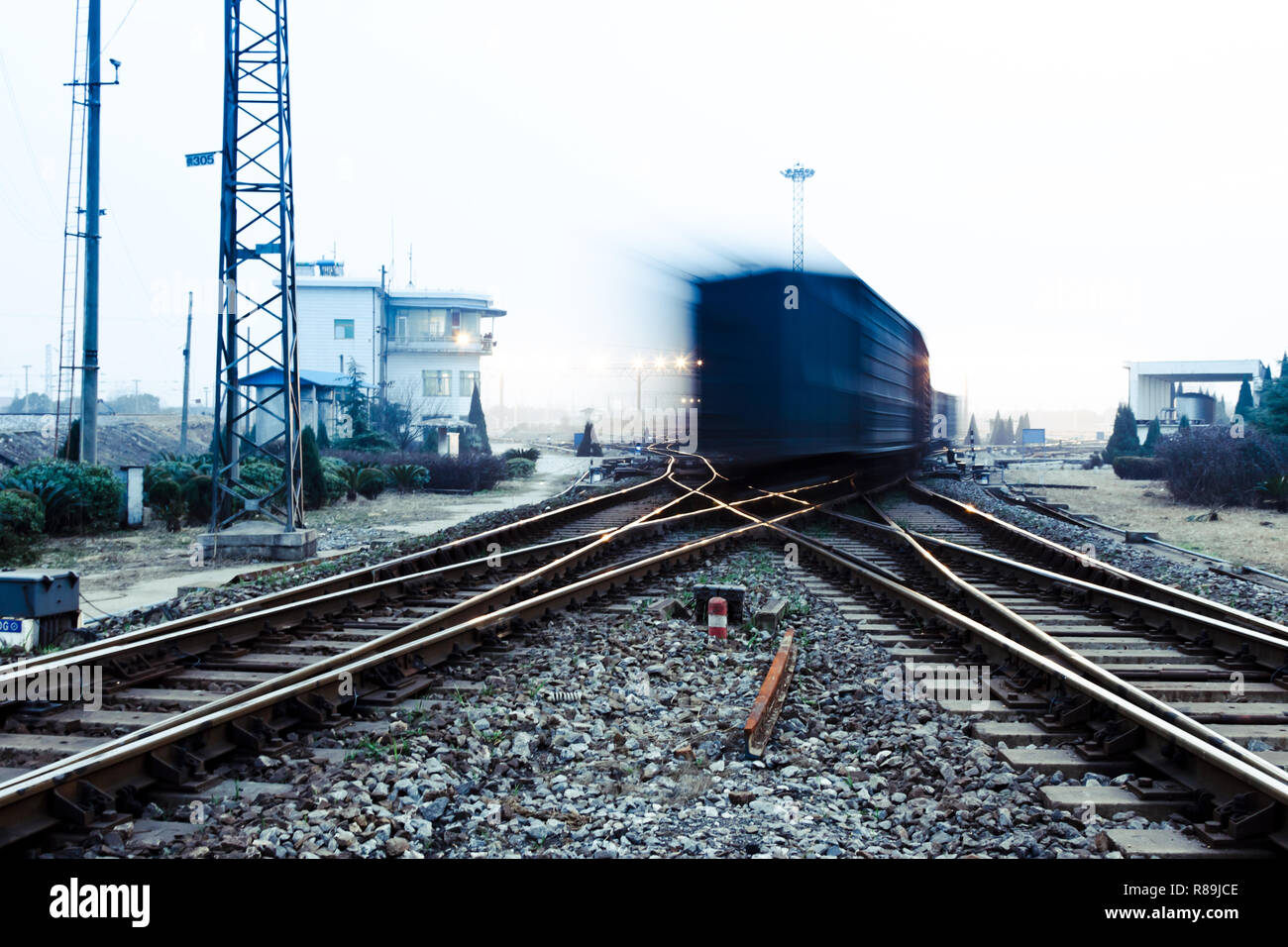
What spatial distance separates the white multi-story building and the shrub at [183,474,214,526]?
96.6 ft

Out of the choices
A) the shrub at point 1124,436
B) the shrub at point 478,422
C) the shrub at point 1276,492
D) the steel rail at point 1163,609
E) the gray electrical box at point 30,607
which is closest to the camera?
the steel rail at point 1163,609

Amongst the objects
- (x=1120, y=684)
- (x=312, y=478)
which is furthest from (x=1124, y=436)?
(x=1120, y=684)

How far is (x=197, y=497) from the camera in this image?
641 inches

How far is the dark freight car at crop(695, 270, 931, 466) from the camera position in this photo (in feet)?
48.6

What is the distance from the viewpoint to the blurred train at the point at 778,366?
14828 mm

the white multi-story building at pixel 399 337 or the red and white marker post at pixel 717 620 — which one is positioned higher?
the white multi-story building at pixel 399 337

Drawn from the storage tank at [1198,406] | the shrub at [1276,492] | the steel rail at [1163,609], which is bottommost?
the steel rail at [1163,609]

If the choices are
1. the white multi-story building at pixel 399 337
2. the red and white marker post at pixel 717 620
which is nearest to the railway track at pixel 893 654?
the red and white marker post at pixel 717 620

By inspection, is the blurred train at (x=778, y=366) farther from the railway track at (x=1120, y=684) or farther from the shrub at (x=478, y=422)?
the shrub at (x=478, y=422)

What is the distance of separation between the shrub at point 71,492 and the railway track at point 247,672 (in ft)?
24.9

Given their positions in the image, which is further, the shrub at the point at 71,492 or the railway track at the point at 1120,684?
the shrub at the point at 71,492

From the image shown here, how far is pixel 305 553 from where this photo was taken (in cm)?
1274
